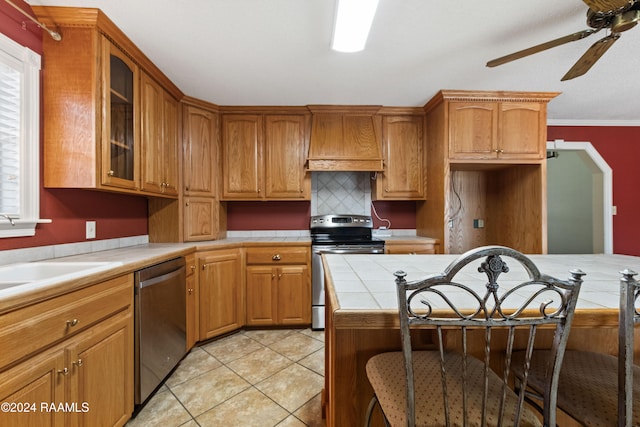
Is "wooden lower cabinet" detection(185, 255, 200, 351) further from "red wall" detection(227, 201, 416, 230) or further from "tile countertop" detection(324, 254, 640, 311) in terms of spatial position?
"tile countertop" detection(324, 254, 640, 311)

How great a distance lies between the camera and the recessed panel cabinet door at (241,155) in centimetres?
279

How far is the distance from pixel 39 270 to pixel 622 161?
18.3ft

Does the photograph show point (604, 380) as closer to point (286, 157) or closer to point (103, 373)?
point (103, 373)

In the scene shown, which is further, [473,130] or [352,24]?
[473,130]

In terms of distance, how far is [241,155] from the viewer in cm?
281

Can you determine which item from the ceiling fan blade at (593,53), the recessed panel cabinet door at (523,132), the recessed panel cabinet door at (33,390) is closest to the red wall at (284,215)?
the recessed panel cabinet door at (523,132)

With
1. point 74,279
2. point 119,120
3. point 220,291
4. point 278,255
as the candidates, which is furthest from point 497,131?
point 74,279

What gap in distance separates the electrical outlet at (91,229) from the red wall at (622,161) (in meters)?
4.75

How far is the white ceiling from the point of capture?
1.46 m

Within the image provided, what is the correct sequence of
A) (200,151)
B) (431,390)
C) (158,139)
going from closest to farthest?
(431,390), (158,139), (200,151)

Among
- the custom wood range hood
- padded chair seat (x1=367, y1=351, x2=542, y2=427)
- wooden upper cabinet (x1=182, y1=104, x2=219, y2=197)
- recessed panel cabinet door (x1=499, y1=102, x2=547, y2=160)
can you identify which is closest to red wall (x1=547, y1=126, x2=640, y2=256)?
recessed panel cabinet door (x1=499, y1=102, x2=547, y2=160)

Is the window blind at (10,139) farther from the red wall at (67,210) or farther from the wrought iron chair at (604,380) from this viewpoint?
the wrought iron chair at (604,380)

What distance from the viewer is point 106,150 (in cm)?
160

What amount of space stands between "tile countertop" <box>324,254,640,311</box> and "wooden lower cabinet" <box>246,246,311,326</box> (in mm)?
1179
